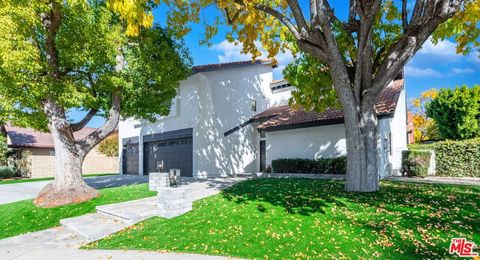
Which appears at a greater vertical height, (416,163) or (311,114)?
(311,114)

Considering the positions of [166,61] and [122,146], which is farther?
[122,146]

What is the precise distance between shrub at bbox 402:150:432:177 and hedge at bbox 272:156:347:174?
4.09 metres

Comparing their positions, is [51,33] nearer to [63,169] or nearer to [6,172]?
[63,169]

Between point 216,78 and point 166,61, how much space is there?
6234mm

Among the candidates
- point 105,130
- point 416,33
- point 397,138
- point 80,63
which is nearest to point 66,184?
point 105,130

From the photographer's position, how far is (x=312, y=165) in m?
15.2

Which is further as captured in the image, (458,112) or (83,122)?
(458,112)

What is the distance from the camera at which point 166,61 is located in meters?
11.9

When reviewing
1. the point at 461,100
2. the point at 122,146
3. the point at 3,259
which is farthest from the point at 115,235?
the point at 461,100

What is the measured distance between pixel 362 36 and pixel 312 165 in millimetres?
7938

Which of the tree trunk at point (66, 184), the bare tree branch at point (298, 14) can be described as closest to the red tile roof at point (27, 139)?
the tree trunk at point (66, 184)

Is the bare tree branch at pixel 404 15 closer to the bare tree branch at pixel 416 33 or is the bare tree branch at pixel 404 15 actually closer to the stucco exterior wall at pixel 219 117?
the bare tree branch at pixel 416 33

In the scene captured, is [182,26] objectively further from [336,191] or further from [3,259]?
A: [3,259]

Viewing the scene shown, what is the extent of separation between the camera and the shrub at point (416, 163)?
15359mm
